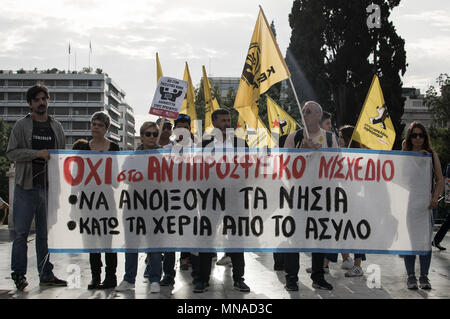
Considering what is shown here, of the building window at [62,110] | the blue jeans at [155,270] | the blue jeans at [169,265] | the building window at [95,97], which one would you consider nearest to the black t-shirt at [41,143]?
the blue jeans at [155,270]

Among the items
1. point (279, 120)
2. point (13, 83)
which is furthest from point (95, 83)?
point (279, 120)

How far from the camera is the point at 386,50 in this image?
1323 inches

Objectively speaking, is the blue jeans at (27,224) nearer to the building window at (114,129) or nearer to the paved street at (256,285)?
the paved street at (256,285)

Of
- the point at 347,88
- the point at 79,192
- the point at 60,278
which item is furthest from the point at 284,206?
the point at 347,88

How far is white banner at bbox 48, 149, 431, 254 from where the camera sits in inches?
252

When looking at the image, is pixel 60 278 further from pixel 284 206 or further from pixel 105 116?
pixel 284 206

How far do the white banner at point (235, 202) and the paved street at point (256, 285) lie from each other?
17.6 inches

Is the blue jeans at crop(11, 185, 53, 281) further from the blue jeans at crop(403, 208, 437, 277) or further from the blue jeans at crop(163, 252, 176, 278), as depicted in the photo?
the blue jeans at crop(403, 208, 437, 277)

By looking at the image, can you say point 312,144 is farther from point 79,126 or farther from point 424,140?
point 79,126

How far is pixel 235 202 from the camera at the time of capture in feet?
21.1

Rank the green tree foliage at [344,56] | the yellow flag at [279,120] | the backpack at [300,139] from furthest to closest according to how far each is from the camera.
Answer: the green tree foliage at [344,56] → the yellow flag at [279,120] → the backpack at [300,139]

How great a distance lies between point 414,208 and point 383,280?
1093 millimetres

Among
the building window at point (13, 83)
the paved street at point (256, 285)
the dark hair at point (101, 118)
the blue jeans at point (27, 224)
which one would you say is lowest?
the paved street at point (256, 285)

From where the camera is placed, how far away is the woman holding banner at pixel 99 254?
6.52m
